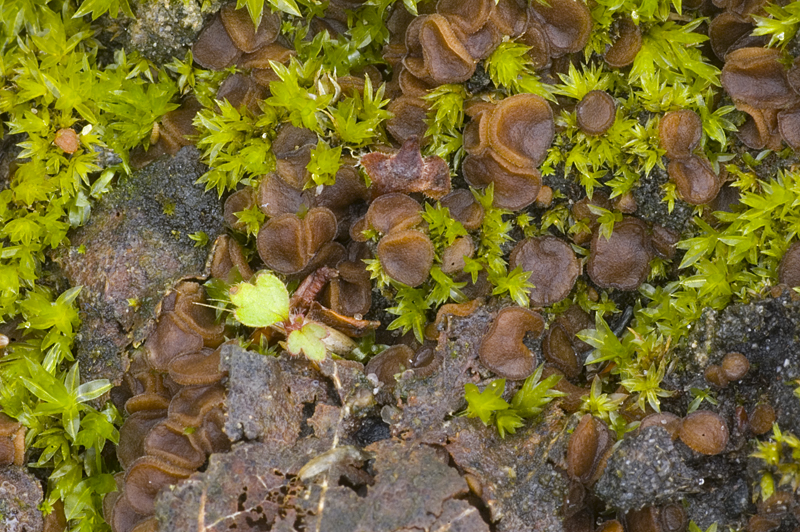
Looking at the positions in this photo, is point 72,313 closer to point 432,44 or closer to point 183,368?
point 183,368

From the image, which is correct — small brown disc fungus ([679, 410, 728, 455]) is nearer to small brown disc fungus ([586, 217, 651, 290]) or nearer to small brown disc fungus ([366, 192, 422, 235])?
small brown disc fungus ([586, 217, 651, 290])

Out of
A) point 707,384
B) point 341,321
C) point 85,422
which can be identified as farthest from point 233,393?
point 707,384

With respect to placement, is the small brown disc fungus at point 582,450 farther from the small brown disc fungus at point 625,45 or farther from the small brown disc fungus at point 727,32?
the small brown disc fungus at point 727,32

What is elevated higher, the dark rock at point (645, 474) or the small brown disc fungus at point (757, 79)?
the small brown disc fungus at point (757, 79)

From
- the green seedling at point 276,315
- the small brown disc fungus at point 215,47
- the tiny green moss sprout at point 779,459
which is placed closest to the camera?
the tiny green moss sprout at point 779,459

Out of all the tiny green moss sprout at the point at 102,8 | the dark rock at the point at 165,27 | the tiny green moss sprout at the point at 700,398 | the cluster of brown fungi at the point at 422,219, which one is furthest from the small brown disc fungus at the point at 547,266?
the tiny green moss sprout at the point at 102,8

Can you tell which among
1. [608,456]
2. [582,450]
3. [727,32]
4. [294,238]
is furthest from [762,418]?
[294,238]
